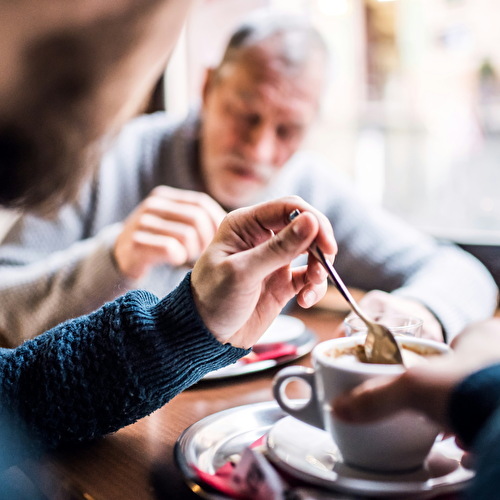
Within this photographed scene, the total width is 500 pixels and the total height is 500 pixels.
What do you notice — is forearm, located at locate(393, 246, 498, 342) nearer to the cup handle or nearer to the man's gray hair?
the cup handle

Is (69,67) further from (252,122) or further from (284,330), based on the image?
(252,122)

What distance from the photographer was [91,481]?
335 millimetres

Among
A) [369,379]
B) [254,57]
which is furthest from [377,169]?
[369,379]

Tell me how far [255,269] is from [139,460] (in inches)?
5.7

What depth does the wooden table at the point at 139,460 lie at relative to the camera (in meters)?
0.32

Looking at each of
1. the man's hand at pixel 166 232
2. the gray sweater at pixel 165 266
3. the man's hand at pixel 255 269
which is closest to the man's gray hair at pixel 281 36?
the gray sweater at pixel 165 266

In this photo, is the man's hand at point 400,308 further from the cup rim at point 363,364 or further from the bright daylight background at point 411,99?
the bright daylight background at point 411,99

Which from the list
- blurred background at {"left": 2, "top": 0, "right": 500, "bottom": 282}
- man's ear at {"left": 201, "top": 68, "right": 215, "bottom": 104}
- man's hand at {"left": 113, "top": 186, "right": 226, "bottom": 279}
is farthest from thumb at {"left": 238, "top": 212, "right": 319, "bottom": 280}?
man's ear at {"left": 201, "top": 68, "right": 215, "bottom": 104}

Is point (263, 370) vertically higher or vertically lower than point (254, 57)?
lower

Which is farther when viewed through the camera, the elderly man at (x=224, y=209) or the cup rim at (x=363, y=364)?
the elderly man at (x=224, y=209)

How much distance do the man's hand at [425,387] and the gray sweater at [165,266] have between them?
23 cm

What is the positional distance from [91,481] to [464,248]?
2.60ft

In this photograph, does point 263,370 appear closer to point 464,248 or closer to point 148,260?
point 148,260

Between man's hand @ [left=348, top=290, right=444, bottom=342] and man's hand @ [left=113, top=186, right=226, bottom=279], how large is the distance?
7.7 inches
